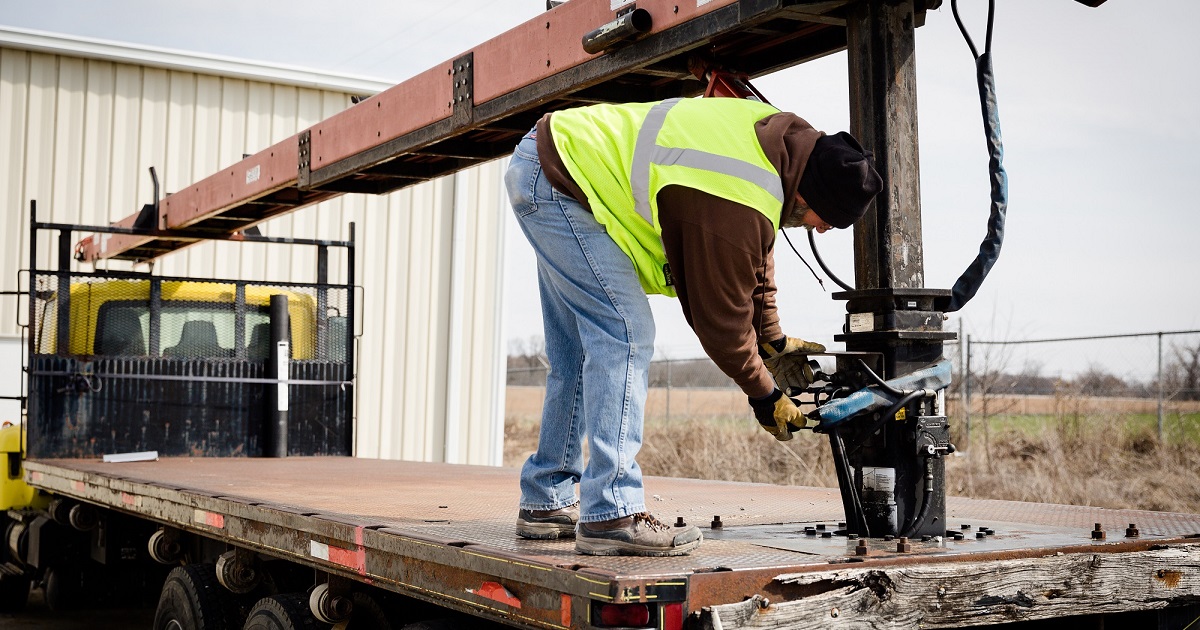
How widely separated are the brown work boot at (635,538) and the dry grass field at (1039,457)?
8.50 m

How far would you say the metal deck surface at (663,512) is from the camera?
319cm

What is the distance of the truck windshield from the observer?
8.27 meters

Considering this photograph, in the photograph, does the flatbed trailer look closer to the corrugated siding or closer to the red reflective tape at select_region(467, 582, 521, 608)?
the red reflective tape at select_region(467, 582, 521, 608)

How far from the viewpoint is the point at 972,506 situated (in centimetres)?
484

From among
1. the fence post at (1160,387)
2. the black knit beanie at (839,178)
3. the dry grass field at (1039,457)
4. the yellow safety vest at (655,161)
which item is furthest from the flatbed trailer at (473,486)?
the fence post at (1160,387)

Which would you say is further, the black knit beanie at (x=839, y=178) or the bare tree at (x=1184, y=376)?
the bare tree at (x=1184, y=376)

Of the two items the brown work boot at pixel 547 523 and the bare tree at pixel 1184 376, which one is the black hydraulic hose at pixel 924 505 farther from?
the bare tree at pixel 1184 376

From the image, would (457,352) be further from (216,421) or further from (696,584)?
(696,584)

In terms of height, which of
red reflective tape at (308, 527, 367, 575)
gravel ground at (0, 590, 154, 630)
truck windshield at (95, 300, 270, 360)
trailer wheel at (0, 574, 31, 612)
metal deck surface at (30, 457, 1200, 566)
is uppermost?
truck windshield at (95, 300, 270, 360)

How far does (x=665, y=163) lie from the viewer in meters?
3.17

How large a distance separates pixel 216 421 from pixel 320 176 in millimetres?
2171

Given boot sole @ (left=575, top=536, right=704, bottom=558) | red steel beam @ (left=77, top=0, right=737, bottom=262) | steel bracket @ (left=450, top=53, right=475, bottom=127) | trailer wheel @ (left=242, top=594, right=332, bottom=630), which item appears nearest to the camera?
boot sole @ (left=575, top=536, right=704, bottom=558)

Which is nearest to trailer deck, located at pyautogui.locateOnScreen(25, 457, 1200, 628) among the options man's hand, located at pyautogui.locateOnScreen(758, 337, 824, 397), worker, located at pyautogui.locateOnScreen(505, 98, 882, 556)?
worker, located at pyautogui.locateOnScreen(505, 98, 882, 556)

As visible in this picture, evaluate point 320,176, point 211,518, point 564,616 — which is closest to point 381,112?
point 320,176
